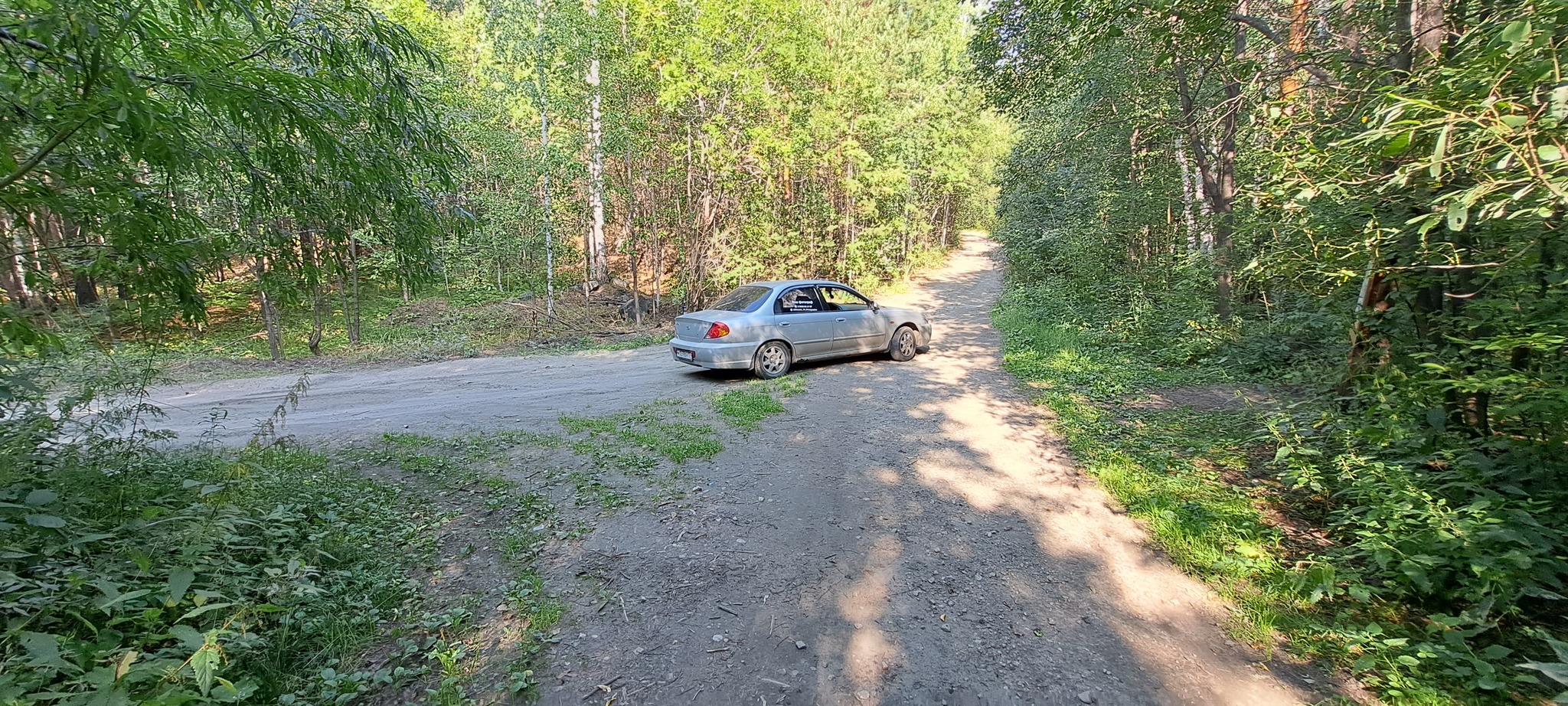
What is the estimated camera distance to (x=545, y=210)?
15844 mm

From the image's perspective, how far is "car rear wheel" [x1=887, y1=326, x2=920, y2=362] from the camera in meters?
10.7

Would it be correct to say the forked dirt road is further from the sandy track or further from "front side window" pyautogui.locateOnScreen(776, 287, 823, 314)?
"front side window" pyautogui.locateOnScreen(776, 287, 823, 314)

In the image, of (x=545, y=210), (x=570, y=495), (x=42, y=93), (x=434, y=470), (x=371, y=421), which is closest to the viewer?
(x=42, y=93)

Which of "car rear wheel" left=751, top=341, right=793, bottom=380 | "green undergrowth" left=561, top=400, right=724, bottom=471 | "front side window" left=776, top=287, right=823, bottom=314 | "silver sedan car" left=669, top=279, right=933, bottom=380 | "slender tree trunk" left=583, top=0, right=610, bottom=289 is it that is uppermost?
"slender tree trunk" left=583, top=0, right=610, bottom=289

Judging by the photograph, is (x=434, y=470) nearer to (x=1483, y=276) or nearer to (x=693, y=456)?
(x=693, y=456)

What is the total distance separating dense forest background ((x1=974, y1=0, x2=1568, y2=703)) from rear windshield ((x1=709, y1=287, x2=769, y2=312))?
4408mm

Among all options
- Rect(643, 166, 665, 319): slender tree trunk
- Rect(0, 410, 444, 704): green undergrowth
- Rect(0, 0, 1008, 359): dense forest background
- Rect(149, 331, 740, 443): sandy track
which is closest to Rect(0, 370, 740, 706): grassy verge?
Rect(0, 410, 444, 704): green undergrowth

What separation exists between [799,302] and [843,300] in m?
1.11

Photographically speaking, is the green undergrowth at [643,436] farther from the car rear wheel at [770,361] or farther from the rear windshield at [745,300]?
the rear windshield at [745,300]

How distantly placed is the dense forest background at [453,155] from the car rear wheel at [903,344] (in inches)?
265

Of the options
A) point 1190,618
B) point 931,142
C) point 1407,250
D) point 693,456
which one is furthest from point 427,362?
point 931,142

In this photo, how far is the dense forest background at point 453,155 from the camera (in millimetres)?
3113

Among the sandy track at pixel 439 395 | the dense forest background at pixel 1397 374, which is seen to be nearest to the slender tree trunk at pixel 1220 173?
the dense forest background at pixel 1397 374

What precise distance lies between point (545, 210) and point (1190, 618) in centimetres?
1589
